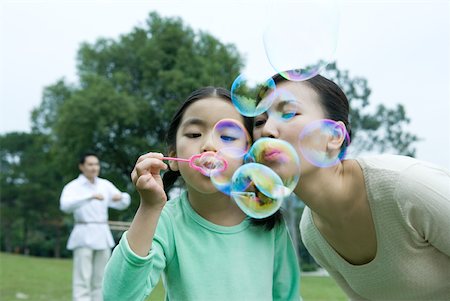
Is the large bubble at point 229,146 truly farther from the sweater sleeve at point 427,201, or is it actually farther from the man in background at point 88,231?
the man in background at point 88,231

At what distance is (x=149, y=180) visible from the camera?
1.69 meters

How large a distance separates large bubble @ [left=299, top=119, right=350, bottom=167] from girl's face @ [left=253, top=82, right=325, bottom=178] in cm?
2

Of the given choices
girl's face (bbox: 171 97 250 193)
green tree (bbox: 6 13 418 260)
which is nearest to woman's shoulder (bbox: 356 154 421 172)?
girl's face (bbox: 171 97 250 193)

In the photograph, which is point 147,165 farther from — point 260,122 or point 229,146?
point 260,122

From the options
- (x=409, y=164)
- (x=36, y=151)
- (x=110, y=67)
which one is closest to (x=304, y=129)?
(x=409, y=164)

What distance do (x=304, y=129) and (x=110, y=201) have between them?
15.0 ft

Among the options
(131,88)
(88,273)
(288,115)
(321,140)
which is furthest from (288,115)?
(131,88)

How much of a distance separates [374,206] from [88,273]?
4.17 meters

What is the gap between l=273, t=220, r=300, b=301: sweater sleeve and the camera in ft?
6.56

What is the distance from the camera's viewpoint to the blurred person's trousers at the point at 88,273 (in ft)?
18.0

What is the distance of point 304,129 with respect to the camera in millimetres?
1910

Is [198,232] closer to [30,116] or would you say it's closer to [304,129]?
[304,129]

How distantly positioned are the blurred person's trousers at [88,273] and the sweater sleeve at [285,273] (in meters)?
3.84

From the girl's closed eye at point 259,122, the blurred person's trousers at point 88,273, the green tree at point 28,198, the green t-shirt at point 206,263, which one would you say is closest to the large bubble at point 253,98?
the girl's closed eye at point 259,122
